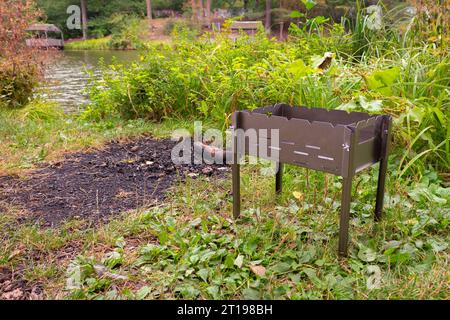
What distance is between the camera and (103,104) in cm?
457

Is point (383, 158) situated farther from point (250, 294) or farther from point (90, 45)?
point (90, 45)

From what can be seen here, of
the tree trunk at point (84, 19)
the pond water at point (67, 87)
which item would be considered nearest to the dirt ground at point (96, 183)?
the pond water at point (67, 87)

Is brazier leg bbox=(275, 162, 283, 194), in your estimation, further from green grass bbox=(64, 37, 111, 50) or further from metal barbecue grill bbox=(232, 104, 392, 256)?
green grass bbox=(64, 37, 111, 50)

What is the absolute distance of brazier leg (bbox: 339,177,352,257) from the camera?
1583mm

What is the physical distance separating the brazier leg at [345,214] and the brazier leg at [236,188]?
53 centimetres

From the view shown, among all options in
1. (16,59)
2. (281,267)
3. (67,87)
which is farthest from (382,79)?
(67,87)

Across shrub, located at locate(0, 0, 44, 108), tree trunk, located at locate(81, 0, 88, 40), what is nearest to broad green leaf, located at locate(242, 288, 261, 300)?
shrub, located at locate(0, 0, 44, 108)

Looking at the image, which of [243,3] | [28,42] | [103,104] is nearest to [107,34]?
[243,3]

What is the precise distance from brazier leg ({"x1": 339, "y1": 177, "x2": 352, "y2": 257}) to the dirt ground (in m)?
1.05

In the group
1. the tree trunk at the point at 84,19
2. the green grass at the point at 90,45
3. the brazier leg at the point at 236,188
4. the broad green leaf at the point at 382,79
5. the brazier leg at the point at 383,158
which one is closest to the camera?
the brazier leg at the point at 383,158

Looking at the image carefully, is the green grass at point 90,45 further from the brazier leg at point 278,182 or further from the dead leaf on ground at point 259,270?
the dead leaf on ground at point 259,270

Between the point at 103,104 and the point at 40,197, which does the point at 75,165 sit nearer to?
the point at 40,197

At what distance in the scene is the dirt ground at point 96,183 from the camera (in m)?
2.20

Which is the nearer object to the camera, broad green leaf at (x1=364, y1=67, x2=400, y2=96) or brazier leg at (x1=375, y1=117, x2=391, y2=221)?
brazier leg at (x1=375, y1=117, x2=391, y2=221)
